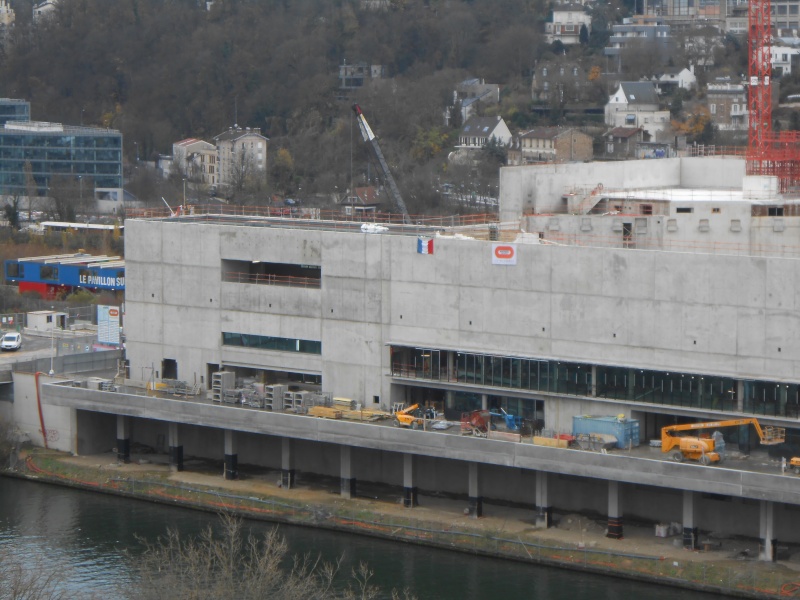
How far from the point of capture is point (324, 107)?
434 ft

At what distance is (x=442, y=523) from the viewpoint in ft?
142

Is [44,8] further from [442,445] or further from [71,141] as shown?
[442,445]

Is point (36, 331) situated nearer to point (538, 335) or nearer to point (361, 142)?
point (538, 335)

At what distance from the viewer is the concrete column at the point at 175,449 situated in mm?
49028

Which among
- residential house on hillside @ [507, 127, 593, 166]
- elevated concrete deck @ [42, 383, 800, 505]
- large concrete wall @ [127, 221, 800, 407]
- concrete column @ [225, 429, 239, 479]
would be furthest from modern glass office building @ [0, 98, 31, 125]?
concrete column @ [225, 429, 239, 479]

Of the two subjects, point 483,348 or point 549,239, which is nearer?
point 483,348

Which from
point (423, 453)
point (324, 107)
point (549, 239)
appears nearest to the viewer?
point (423, 453)

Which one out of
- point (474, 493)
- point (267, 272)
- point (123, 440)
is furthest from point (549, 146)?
point (474, 493)

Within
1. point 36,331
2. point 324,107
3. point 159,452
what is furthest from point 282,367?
point 324,107

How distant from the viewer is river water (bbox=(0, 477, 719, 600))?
39.9 m

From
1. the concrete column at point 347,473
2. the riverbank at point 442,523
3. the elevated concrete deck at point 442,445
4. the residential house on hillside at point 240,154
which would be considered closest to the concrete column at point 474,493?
the riverbank at point 442,523

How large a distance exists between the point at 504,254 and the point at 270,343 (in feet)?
27.7

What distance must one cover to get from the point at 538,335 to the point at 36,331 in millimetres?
23527

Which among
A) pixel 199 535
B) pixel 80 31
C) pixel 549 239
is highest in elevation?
pixel 80 31
